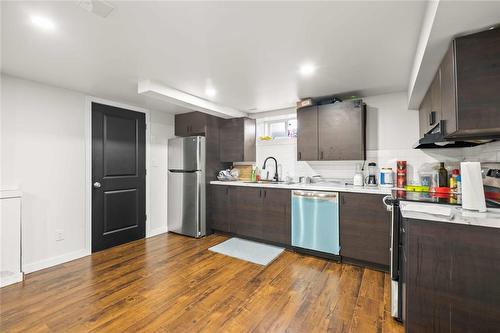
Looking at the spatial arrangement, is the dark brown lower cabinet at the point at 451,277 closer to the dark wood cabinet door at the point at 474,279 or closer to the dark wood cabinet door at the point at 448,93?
the dark wood cabinet door at the point at 474,279

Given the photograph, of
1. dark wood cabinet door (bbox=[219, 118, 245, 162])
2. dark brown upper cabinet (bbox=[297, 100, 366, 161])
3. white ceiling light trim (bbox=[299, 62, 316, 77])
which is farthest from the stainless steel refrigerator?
white ceiling light trim (bbox=[299, 62, 316, 77])

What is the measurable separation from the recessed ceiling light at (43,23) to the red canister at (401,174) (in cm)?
362

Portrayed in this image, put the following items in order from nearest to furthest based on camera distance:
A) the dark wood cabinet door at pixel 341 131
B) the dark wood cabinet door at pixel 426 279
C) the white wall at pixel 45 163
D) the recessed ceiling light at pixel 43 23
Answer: the dark wood cabinet door at pixel 426 279 < the recessed ceiling light at pixel 43 23 < the white wall at pixel 45 163 < the dark wood cabinet door at pixel 341 131

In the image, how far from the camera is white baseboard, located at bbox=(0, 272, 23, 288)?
7.45 feet

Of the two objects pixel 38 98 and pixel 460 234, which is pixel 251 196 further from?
pixel 38 98

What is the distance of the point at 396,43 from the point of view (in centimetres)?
180

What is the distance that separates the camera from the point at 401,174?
9.34ft

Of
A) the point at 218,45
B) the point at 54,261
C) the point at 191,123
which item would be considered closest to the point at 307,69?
the point at 218,45

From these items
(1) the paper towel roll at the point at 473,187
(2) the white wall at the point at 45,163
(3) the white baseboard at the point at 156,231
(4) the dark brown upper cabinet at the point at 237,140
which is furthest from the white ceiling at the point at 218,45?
(3) the white baseboard at the point at 156,231

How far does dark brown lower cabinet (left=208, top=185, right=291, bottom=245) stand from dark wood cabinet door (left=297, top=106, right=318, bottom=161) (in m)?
0.63

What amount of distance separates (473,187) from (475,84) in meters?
0.60

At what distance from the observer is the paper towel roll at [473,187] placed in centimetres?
136

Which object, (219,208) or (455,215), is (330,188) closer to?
(455,215)

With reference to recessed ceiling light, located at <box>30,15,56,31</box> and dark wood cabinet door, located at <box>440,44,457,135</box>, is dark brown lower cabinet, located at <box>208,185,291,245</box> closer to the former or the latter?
dark wood cabinet door, located at <box>440,44,457,135</box>
